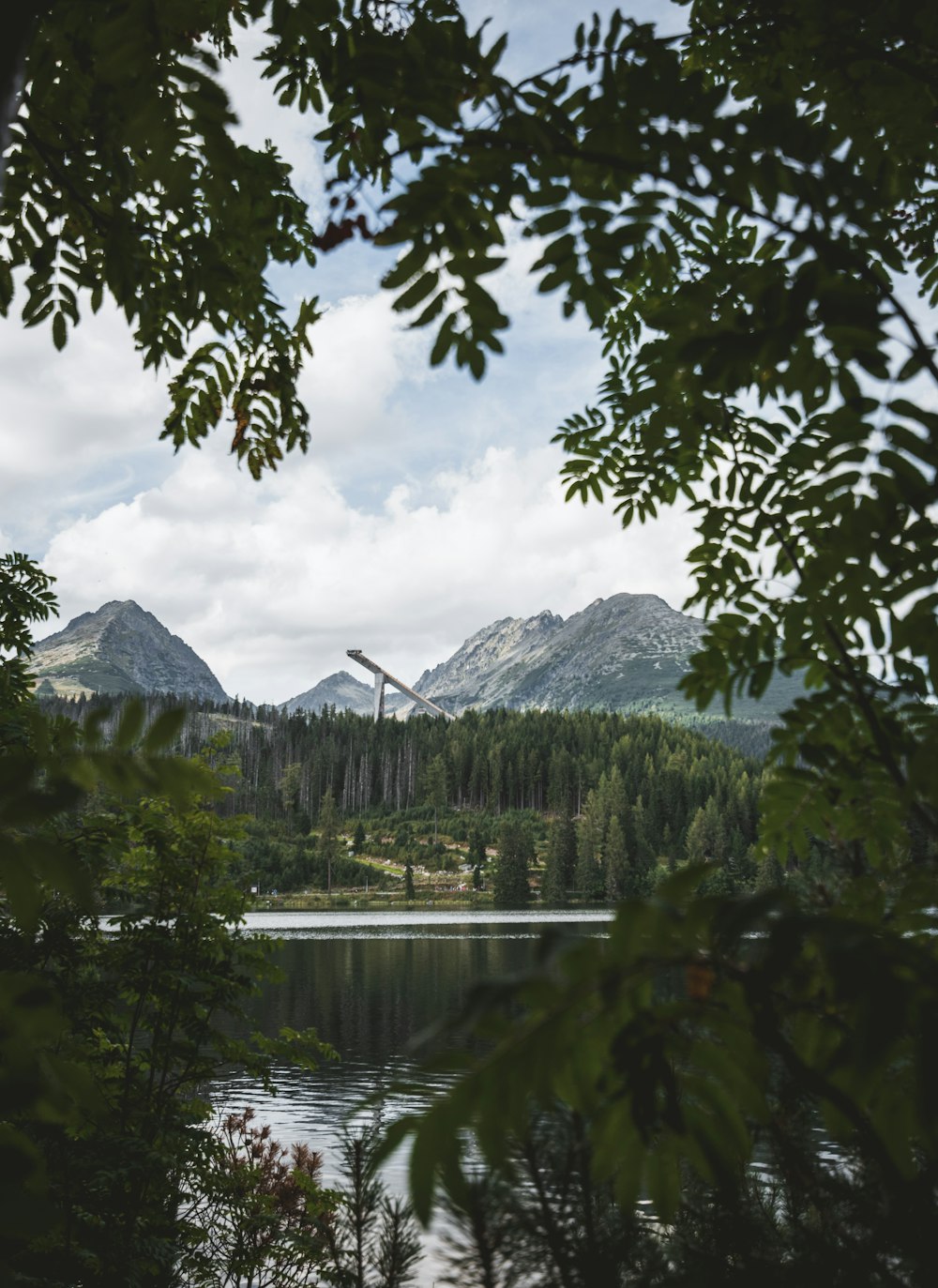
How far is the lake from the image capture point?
2016 cm

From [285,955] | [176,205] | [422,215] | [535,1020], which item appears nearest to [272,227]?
[176,205]

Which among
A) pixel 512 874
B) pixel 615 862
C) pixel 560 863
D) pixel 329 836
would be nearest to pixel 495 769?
pixel 329 836

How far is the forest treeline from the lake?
52.8m

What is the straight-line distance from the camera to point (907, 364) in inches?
56.5

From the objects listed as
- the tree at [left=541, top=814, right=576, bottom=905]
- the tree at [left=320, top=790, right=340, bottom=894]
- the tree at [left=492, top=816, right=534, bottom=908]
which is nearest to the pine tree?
the tree at [left=541, top=814, right=576, bottom=905]

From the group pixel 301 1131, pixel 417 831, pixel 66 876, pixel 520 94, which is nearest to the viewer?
pixel 66 876

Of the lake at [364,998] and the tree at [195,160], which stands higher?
the tree at [195,160]

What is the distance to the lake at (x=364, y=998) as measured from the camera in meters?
20.2

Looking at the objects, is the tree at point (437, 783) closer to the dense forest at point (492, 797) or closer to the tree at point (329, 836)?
the dense forest at point (492, 797)

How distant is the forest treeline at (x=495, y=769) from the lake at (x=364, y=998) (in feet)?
173

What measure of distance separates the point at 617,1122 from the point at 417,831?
147 meters

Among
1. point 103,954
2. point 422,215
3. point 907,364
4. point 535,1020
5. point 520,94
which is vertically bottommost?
point 103,954

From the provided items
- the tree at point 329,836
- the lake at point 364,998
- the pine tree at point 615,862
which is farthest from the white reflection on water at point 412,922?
the tree at point 329,836

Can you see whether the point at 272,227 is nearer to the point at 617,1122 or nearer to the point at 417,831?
the point at 617,1122
